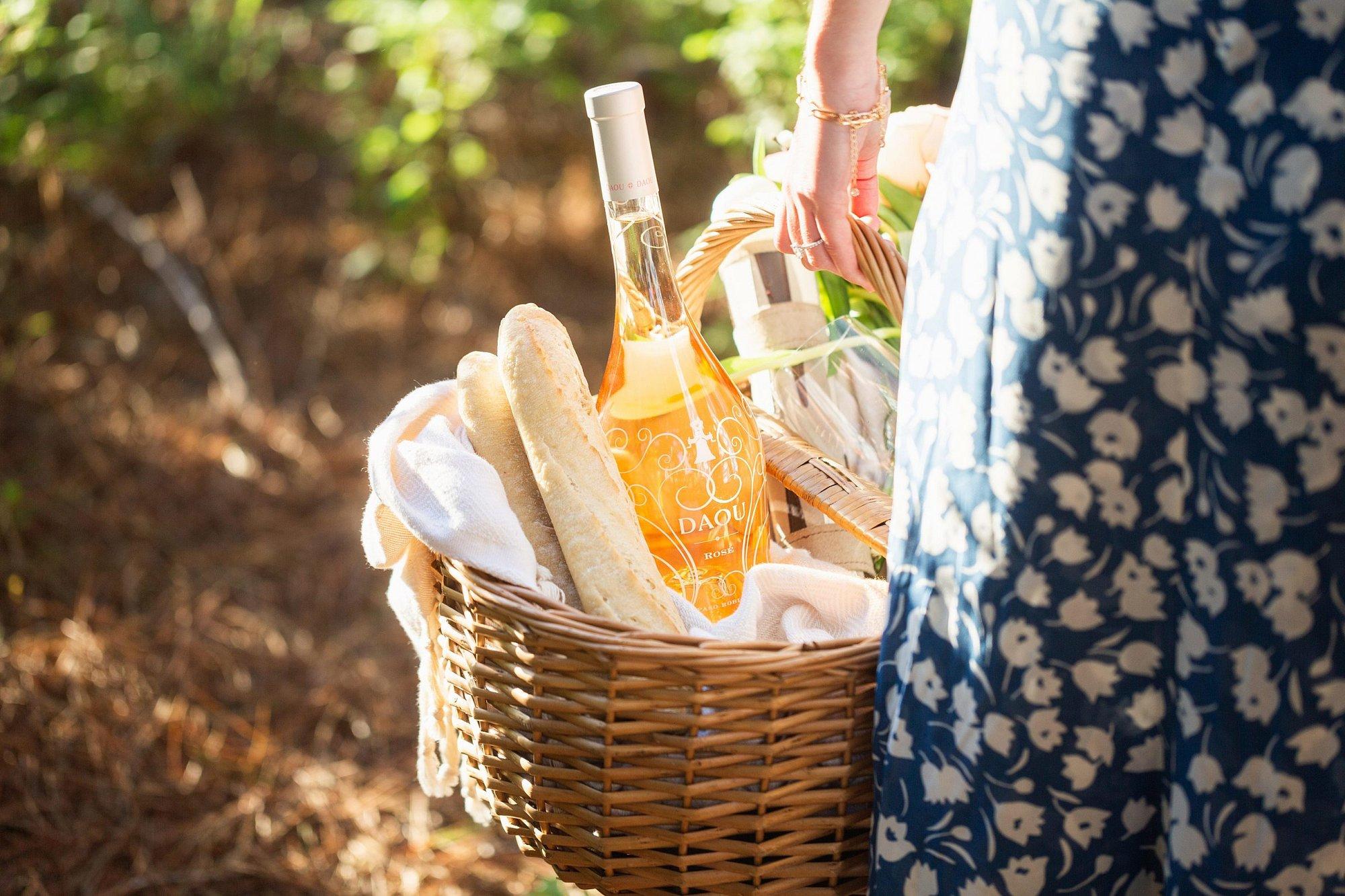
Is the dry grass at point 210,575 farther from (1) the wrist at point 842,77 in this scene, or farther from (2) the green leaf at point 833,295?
(1) the wrist at point 842,77

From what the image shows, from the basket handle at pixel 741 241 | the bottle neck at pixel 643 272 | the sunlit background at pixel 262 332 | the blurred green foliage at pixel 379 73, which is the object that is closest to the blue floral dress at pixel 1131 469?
the basket handle at pixel 741 241

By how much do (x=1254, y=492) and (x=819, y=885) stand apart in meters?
0.42

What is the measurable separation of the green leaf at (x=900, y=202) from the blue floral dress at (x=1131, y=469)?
0.41m

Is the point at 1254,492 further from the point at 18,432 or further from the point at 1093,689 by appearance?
the point at 18,432

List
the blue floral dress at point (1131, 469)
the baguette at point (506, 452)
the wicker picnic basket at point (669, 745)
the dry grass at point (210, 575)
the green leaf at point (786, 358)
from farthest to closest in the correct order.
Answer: the dry grass at point (210, 575) → the green leaf at point (786, 358) → the baguette at point (506, 452) → the wicker picnic basket at point (669, 745) → the blue floral dress at point (1131, 469)

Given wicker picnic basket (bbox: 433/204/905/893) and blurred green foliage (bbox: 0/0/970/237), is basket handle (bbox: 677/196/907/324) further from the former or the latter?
blurred green foliage (bbox: 0/0/970/237)

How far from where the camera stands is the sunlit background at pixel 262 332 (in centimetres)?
171

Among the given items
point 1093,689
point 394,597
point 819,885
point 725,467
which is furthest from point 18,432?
point 1093,689

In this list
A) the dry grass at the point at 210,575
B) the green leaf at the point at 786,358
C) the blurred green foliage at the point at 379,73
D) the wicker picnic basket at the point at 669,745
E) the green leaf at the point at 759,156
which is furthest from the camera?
the blurred green foliage at the point at 379,73

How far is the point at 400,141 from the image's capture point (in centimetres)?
292

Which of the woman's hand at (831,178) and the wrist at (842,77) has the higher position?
the wrist at (842,77)

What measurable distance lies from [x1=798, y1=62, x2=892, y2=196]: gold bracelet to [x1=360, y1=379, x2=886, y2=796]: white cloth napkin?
34cm

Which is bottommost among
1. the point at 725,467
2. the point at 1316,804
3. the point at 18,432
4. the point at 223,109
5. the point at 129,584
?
the point at 129,584

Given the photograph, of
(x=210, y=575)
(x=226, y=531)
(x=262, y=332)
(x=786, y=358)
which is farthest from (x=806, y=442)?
(x=262, y=332)
